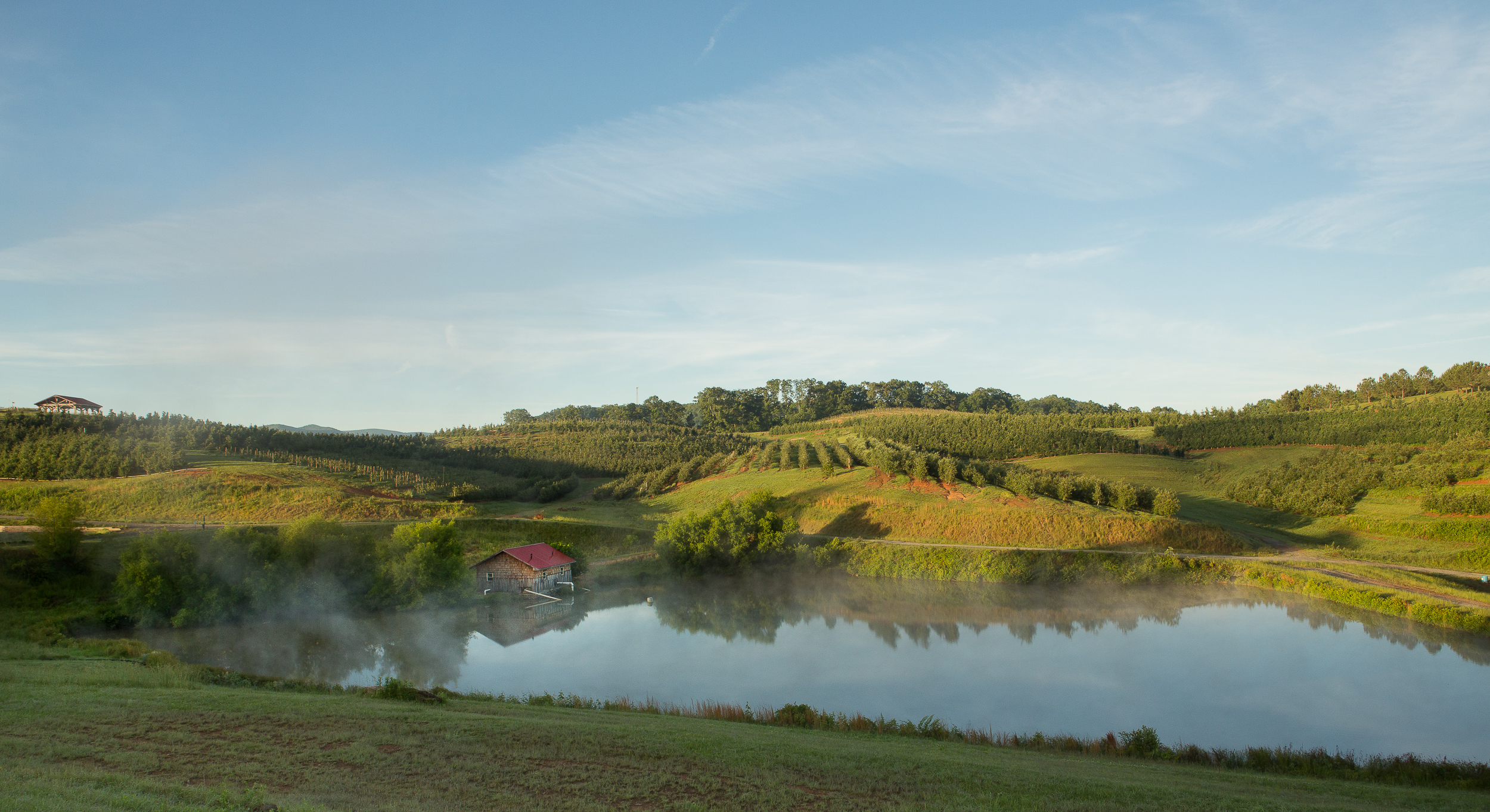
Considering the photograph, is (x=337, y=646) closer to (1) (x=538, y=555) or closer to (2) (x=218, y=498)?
(1) (x=538, y=555)

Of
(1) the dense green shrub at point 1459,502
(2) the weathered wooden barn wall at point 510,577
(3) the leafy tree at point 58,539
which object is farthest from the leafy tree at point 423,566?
(1) the dense green shrub at point 1459,502

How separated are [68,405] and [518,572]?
5435cm

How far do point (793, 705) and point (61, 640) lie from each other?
27670 millimetres

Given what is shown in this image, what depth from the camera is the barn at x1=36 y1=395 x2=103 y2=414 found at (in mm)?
60188

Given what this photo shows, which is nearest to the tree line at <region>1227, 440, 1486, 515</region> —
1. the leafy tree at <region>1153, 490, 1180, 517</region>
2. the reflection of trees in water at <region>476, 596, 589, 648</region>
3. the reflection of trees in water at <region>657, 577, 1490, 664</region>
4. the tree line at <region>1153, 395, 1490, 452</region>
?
the tree line at <region>1153, 395, 1490, 452</region>

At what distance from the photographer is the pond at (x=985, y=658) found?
67.7 feet

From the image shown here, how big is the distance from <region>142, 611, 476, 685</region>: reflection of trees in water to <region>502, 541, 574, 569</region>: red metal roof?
522 centimetres

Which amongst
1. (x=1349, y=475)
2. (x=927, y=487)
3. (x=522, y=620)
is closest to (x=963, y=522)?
(x=927, y=487)

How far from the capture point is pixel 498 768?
11.8 metres

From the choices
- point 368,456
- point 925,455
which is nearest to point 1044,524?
point 925,455

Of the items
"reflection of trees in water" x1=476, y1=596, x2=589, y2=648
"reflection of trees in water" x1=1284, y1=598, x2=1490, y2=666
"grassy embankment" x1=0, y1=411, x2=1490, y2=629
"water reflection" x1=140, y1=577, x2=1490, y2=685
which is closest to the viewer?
"reflection of trees in water" x1=1284, y1=598, x2=1490, y2=666

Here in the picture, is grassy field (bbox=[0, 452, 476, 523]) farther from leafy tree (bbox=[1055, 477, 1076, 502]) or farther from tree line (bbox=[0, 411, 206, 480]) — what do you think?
leafy tree (bbox=[1055, 477, 1076, 502])

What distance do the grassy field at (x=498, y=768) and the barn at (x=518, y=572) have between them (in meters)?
22.2

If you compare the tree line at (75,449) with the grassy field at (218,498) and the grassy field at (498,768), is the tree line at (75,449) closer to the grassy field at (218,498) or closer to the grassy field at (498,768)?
the grassy field at (218,498)
